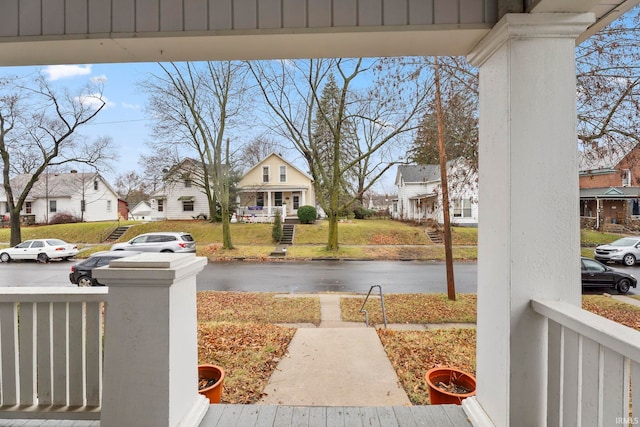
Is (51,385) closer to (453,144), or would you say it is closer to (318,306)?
(318,306)

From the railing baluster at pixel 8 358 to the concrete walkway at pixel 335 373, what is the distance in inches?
67.2

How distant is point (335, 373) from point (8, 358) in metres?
2.59

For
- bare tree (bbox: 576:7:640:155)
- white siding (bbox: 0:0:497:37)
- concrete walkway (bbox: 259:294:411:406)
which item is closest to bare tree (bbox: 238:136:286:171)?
bare tree (bbox: 576:7:640:155)

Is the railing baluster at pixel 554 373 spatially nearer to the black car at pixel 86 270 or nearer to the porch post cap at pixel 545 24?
the porch post cap at pixel 545 24

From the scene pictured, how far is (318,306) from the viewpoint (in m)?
6.45

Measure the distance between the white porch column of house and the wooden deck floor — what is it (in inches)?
17.0

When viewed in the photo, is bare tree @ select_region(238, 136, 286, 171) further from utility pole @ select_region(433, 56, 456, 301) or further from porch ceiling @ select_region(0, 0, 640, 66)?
porch ceiling @ select_region(0, 0, 640, 66)

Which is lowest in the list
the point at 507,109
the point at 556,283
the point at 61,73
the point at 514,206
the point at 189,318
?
the point at 189,318

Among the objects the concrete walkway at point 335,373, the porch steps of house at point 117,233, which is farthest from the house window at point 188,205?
the concrete walkway at point 335,373

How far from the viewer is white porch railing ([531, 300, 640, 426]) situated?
112cm

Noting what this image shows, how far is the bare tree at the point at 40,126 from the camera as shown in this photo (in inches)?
355

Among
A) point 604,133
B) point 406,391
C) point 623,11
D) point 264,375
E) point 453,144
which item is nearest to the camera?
point 623,11

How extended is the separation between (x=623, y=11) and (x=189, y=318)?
2.81 meters

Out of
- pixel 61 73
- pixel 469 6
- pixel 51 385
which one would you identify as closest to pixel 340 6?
pixel 469 6
